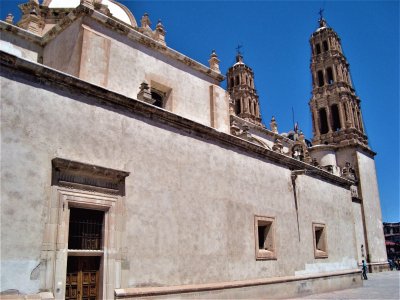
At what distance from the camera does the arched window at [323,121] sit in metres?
37.2

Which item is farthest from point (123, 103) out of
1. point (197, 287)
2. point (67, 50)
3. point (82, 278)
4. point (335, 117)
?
point (335, 117)

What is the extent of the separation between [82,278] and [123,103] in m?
4.03

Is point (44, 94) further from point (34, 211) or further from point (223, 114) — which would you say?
point (223, 114)

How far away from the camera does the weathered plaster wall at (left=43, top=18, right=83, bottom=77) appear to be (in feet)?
35.5

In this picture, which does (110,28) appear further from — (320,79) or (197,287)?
(320,79)

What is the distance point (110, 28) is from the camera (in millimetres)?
11703

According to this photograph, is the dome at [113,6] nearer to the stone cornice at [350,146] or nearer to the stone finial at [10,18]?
the stone finial at [10,18]

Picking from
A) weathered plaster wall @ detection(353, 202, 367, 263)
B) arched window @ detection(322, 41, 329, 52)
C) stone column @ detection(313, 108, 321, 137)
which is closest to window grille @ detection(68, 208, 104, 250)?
weathered plaster wall @ detection(353, 202, 367, 263)

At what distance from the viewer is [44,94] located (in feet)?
25.6

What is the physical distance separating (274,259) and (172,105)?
623cm

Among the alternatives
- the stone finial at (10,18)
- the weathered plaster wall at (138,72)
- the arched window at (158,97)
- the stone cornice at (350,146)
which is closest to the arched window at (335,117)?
the stone cornice at (350,146)

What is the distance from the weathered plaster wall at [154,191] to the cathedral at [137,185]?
1.2 inches

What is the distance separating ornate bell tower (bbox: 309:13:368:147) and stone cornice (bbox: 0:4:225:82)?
23.9 meters

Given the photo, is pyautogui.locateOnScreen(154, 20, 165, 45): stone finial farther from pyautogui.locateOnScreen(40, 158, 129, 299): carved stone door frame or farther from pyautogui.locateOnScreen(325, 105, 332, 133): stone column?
pyautogui.locateOnScreen(325, 105, 332, 133): stone column
